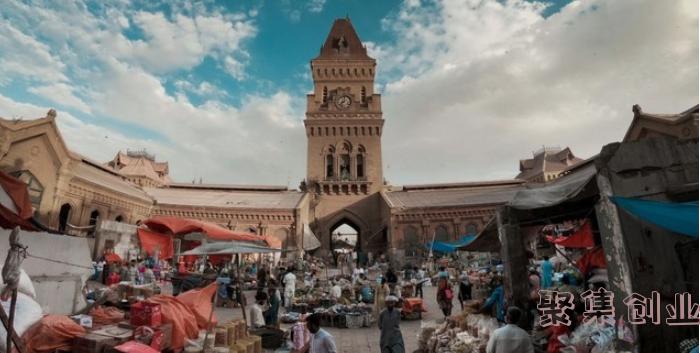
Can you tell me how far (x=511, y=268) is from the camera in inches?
265

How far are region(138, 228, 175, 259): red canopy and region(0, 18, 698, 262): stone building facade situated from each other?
16403 mm

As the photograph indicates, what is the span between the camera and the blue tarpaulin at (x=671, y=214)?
3.95 metres

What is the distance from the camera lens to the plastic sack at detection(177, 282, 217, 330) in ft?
21.2

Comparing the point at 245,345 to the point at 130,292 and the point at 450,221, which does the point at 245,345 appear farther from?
the point at 450,221

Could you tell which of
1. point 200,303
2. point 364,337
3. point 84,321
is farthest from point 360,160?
point 84,321

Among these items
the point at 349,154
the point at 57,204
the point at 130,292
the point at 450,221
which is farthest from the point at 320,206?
the point at 130,292

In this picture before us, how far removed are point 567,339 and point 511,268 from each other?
6.20ft

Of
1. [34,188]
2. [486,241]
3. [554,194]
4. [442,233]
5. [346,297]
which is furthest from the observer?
[442,233]

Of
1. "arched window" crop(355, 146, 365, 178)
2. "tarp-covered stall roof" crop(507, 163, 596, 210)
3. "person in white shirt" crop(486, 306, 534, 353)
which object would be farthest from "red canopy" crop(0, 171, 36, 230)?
"arched window" crop(355, 146, 365, 178)

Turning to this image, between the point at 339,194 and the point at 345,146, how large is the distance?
473 cm

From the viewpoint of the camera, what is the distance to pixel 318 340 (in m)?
4.26

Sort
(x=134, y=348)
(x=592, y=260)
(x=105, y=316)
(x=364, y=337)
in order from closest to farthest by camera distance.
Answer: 1. (x=134, y=348)
2. (x=105, y=316)
3. (x=592, y=260)
4. (x=364, y=337)

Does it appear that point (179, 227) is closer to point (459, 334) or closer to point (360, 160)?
point (459, 334)

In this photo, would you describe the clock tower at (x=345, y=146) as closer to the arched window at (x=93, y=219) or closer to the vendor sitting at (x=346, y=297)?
the arched window at (x=93, y=219)
